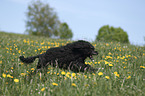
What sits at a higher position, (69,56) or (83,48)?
(83,48)

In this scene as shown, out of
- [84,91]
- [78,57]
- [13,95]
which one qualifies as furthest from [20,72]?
[84,91]

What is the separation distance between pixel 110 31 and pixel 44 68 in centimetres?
3009

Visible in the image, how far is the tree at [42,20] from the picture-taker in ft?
109

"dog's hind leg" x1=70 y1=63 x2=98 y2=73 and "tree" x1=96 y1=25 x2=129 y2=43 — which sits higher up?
"tree" x1=96 y1=25 x2=129 y2=43

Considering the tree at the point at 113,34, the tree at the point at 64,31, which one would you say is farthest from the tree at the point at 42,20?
the tree at the point at 113,34

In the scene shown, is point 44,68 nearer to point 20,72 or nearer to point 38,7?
point 20,72

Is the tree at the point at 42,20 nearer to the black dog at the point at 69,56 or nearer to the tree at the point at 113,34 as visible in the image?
the tree at the point at 113,34

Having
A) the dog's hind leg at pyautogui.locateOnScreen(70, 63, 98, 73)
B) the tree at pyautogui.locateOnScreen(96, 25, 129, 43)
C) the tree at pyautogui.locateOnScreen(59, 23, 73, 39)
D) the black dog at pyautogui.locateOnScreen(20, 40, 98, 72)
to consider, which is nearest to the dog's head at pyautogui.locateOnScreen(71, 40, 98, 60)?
the black dog at pyautogui.locateOnScreen(20, 40, 98, 72)

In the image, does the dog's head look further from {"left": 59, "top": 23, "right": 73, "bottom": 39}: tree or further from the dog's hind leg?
{"left": 59, "top": 23, "right": 73, "bottom": 39}: tree

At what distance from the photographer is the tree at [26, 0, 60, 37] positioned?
3325cm

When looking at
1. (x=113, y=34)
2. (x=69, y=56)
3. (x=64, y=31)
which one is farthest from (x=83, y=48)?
(x=64, y=31)

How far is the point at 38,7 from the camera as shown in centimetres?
3416

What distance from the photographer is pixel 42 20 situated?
1305 inches

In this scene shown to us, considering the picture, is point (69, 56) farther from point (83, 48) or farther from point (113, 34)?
point (113, 34)
